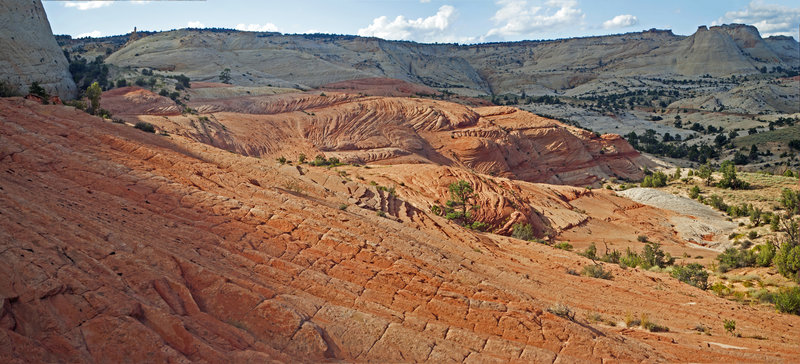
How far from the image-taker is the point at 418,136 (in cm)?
4869

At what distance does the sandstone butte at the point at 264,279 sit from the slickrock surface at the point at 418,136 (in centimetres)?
1887

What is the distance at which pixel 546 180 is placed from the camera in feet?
164

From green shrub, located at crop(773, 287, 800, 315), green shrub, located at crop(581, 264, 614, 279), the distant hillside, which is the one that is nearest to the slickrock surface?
green shrub, located at crop(581, 264, 614, 279)

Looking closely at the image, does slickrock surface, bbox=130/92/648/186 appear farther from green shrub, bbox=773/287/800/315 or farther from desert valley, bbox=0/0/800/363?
green shrub, bbox=773/287/800/315

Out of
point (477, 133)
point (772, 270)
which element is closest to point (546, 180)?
point (477, 133)

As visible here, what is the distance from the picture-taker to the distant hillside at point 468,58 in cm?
8675

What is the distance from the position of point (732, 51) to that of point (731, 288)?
16425 centimetres

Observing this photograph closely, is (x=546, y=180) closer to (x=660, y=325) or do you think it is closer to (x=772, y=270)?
(x=772, y=270)

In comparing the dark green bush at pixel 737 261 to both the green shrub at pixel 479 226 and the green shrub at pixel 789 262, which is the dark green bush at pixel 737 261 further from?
the green shrub at pixel 479 226

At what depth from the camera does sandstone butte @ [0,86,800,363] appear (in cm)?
794

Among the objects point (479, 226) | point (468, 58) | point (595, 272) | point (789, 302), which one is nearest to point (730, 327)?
point (789, 302)

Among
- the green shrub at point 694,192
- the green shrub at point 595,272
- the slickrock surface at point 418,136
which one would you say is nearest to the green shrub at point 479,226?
the green shrub at point 595,272

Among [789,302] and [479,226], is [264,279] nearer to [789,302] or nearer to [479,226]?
[789,302]

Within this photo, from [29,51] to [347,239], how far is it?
3850cm
